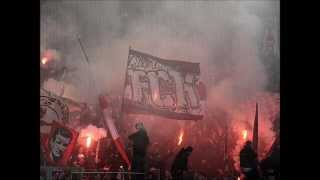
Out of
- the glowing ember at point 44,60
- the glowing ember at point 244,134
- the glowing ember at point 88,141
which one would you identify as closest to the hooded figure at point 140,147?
the glowing ember at point 88,141

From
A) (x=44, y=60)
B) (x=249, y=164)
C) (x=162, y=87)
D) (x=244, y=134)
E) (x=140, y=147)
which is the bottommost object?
(x=249, y=164)

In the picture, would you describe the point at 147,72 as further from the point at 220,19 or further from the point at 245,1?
the point at 245,1

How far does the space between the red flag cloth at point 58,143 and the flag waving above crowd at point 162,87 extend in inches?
27.7

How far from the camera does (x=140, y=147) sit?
5.43 meters

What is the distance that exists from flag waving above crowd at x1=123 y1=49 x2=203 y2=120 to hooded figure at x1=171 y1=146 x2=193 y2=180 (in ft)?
1.25

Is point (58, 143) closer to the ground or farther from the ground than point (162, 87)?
closer to the ground

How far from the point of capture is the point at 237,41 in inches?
219

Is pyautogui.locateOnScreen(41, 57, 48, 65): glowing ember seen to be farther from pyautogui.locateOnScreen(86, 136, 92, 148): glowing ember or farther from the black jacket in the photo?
the black jacket

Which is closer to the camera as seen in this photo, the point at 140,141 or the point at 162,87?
the point at 140,141

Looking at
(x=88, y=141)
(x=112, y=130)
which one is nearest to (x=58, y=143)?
(x=88, y=141)

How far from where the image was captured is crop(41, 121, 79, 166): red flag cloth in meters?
5.38

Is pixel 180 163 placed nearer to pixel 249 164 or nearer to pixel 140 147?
pixel 140 147

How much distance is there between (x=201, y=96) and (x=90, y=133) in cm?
136

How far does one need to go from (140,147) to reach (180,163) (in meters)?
0.50
